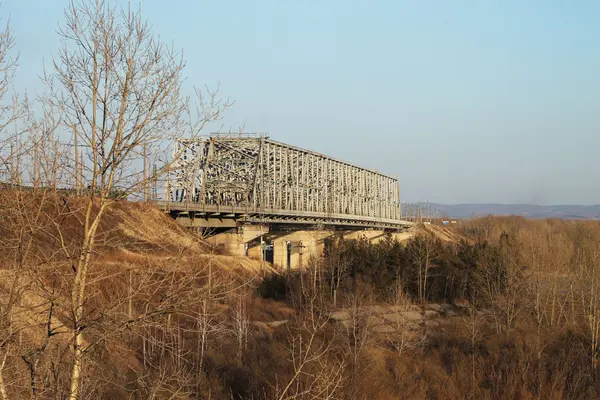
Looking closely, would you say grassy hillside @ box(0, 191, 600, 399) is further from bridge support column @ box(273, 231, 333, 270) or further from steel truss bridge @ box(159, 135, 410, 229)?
bridge support column @ box(273, 231, 333, 270)

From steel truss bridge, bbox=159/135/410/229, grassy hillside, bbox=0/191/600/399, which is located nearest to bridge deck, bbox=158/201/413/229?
steel truss bridge, bbox=159/135/410/229

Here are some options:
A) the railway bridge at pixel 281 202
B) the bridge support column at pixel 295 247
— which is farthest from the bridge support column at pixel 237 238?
the bridge support column at pixel 295 247

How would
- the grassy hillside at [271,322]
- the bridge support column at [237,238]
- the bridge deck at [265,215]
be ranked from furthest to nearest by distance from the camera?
the bridge support column at [237,238] → the bridge deck at [265,215] → the grassy hillside at [271,322]

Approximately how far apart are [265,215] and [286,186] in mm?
22424

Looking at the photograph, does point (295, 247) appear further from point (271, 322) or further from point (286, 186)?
point (271, 322)

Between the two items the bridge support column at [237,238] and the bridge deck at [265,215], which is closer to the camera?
the bridge deck at [265,215]

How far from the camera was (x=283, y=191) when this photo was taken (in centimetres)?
8275

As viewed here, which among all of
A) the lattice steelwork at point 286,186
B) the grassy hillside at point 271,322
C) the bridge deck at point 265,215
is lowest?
the grassy hillside at point 271,322

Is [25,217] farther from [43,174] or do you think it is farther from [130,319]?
[130,319]

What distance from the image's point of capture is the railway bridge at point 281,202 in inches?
2135

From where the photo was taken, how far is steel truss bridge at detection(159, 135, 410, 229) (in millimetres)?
54847

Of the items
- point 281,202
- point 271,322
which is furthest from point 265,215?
point 271,322

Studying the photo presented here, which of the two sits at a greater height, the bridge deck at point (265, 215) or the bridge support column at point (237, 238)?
the bridge deck at point (265, 215)

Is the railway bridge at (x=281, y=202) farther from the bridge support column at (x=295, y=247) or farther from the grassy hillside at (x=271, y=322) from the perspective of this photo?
the grassy hillside at (x=271, y=322)
